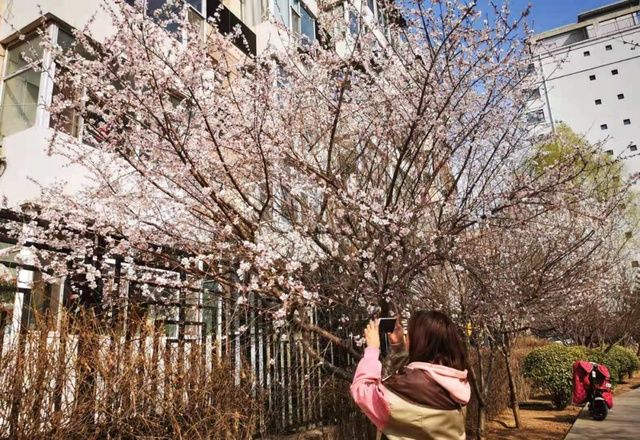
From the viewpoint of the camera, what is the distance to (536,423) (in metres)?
10.1

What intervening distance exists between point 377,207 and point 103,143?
307cm

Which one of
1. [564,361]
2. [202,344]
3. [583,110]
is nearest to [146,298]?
[202,344]

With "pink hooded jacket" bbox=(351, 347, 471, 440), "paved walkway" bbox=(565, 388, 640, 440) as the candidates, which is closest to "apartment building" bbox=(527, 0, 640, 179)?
"paved walkway" bbox=(565, 388, 640, 440)

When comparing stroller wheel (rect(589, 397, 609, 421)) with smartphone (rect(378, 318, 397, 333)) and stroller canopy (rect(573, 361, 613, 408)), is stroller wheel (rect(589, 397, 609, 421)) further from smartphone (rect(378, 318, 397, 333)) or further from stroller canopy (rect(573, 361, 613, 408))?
smartphone (rect(378, 318, 397, 333))

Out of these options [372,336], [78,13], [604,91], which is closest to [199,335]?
[372,336]

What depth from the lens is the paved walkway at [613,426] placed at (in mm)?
7918

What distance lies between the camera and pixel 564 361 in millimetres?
11930

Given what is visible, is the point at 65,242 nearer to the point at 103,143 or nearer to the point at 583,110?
the point at 103,143

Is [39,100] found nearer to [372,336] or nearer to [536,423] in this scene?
[372,336]

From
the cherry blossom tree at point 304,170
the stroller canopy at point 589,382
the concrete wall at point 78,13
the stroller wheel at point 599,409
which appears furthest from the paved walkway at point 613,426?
the concrete wall at point 78,13

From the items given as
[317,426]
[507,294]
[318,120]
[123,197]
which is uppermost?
[318,120]

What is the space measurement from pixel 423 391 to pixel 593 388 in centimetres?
925

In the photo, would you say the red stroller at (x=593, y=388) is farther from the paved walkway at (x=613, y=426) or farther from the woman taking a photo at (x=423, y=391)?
the woman taking a photo at (x=423, y=391)

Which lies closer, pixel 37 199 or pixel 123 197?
pixel 123 197
